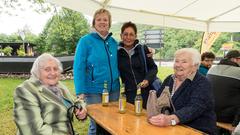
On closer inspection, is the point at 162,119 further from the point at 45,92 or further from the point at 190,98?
the point at 45,92

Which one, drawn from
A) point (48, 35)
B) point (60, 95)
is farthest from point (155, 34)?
point (60, 95)

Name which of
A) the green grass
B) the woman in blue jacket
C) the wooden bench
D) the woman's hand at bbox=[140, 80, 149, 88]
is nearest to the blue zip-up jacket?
the woman in blue jacket

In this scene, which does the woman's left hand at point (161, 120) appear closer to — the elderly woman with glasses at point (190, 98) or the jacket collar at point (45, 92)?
the elderly woman with glasses at point (190, 98)

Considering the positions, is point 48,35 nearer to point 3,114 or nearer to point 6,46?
point 6,46

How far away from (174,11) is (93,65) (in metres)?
2.76

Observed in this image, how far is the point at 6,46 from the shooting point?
1302 cm

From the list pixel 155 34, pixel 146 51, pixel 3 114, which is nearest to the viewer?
pixel 146 51

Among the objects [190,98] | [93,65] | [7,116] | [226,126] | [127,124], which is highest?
[93,65]

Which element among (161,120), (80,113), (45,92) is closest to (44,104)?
(45,92)

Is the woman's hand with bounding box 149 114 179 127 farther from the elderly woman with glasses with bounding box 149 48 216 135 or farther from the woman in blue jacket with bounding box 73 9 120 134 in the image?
the woman in blue jacket with bounding box 73 9 120 134

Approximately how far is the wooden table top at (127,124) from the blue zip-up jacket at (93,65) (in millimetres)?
292

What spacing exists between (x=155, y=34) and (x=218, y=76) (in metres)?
11.7

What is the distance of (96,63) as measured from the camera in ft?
8.88

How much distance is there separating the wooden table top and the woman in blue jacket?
27 centimetres
